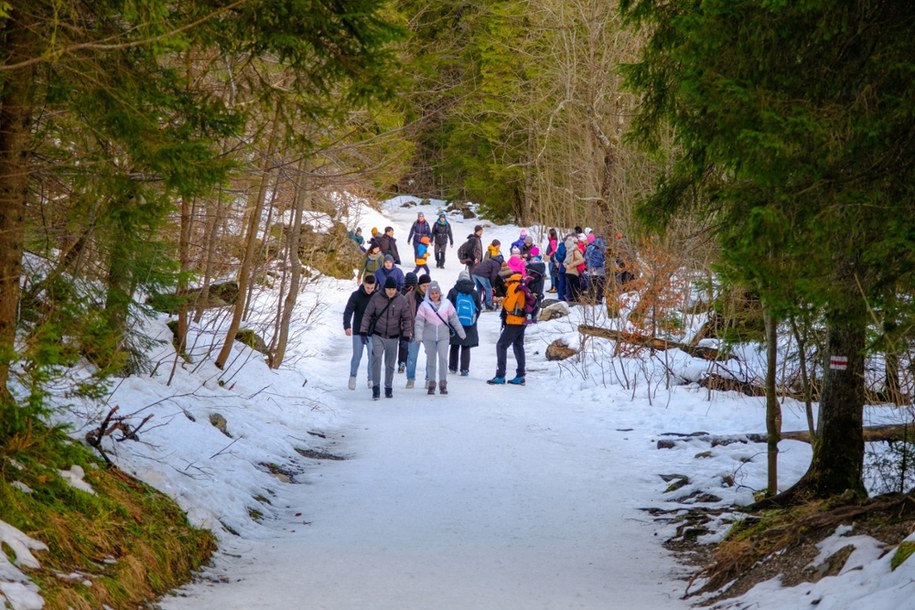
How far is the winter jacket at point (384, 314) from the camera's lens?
15.2m

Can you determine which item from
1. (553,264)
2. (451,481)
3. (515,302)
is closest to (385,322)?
(515,302)

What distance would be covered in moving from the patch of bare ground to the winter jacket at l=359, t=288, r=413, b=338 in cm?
831

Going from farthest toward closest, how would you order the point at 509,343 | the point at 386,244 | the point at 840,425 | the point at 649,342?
1. the point at 386,244
2. the point at 649,342
3. the point at 509,343
4. the point at 840,425

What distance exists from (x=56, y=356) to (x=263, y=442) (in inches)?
247

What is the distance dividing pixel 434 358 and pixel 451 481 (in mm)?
5663

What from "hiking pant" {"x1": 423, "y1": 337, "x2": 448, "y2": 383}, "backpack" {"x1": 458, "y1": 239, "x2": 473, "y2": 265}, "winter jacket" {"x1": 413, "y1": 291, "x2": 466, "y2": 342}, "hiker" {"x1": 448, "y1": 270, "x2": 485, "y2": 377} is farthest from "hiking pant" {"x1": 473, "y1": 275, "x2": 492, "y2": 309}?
"hiking pant" {"x1": 423, "y1": 337, "x2": 448, "y2": 383}

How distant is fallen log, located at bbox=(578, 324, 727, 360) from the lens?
16.3 metres

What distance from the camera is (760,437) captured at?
11.6 m

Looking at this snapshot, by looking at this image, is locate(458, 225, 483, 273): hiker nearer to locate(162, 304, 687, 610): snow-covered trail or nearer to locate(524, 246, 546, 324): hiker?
locate(524, 246, 546, 324): hiker

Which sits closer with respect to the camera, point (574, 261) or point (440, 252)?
point (574, 261)

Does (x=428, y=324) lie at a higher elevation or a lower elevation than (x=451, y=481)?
higher

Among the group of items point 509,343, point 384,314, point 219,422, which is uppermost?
point 384,314

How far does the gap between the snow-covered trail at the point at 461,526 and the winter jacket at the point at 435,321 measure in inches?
72.7

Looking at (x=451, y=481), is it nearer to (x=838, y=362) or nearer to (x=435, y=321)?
(x=838, y=362)
